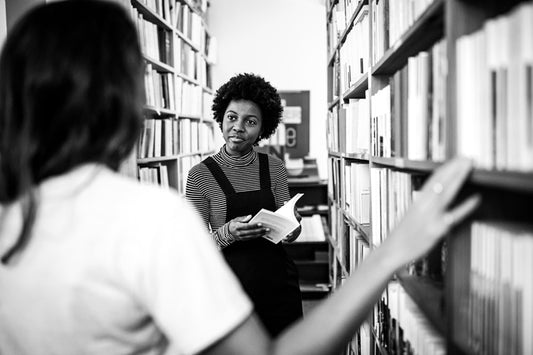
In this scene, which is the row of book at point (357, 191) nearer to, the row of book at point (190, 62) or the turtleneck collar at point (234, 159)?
the turtleneck collar at point (234, 159)

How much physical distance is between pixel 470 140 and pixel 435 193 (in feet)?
0.42

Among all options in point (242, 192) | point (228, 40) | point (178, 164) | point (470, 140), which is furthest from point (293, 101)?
point (470, 140)

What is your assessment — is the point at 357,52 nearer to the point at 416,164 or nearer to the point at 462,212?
the point at 416,164

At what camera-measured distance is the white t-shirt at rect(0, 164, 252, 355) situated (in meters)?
0.71

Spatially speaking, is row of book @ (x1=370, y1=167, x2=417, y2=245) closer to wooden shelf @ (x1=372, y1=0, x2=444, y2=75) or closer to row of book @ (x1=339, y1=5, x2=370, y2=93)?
wooden shelf @ (x1=372, y1=0, x2=444, y2=75)

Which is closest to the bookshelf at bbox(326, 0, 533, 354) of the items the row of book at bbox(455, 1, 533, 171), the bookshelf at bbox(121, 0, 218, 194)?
the row of book at bbox(455, 1, 533, 171)

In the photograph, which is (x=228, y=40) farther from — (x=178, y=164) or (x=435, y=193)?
(x=435, y=193)

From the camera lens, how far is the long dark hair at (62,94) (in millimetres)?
728

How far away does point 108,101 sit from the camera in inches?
29.2

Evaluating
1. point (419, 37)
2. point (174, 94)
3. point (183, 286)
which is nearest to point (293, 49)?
point (174, 94)

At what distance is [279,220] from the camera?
1.94 metres

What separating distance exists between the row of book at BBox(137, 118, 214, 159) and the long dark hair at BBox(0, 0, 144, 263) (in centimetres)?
198

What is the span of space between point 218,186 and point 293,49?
356cm

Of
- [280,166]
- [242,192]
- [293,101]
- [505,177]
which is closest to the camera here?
[505,177]
